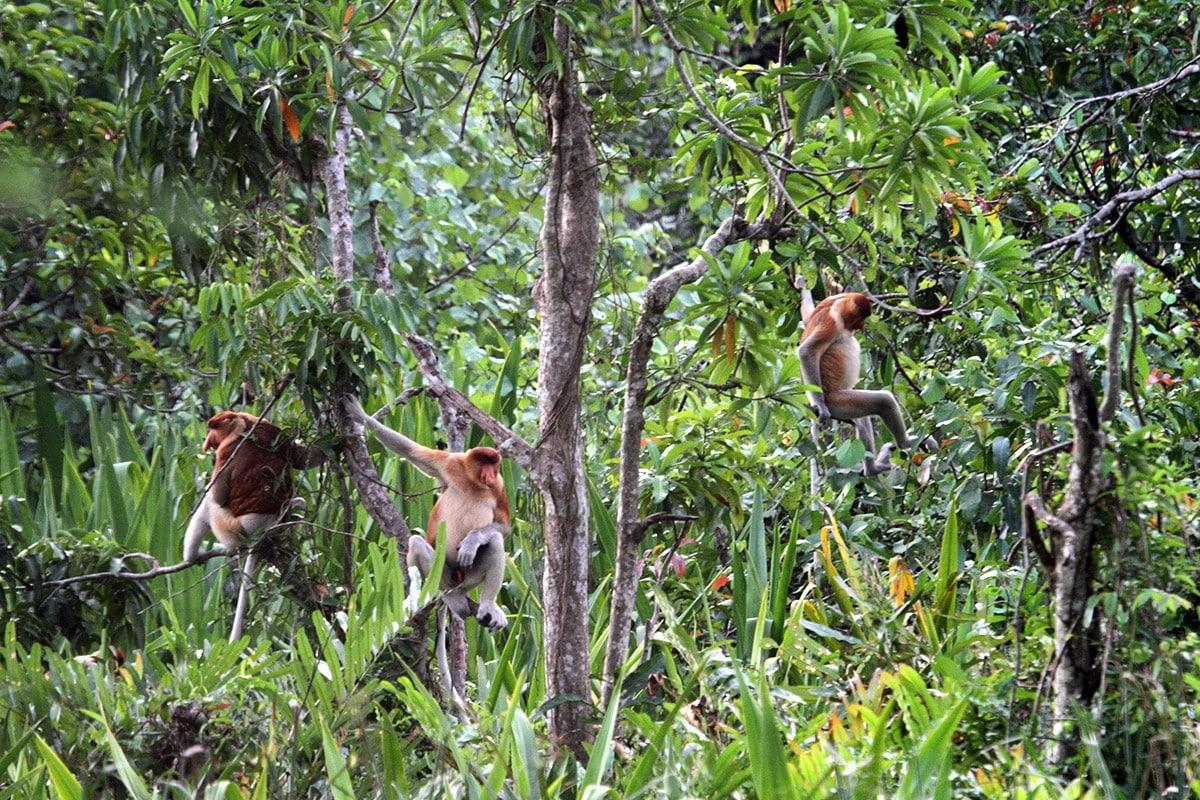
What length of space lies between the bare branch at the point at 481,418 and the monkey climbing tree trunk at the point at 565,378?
0.05 meters

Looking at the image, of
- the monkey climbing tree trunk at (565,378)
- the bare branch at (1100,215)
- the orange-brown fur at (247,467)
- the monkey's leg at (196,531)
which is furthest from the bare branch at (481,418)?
the bare branch at (1100,215)

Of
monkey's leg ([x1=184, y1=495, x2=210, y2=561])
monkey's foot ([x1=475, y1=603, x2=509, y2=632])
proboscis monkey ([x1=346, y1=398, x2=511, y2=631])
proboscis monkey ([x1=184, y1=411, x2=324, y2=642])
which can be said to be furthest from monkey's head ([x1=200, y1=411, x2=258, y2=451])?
monkey's foot ([x1=475, y1=603, x2=509, y2=632])

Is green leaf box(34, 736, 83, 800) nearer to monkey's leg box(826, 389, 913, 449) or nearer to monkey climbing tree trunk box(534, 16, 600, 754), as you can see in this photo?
monkey climbing tree trunk box(534, 16, 600, 754)

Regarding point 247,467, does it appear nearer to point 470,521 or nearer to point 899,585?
point 470,521

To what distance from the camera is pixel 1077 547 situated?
2.58 m

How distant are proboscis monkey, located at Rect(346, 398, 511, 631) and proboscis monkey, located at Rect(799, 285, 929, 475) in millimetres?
1075

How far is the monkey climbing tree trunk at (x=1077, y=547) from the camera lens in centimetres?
248

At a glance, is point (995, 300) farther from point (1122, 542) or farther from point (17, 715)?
point (17, 715)

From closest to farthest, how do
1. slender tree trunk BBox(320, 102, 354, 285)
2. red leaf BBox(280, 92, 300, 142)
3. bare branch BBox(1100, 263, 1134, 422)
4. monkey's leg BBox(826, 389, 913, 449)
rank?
bare branch BBox(1100, 263, 1134, 422), red leaf BBox(280, 92, 300, 142), slender tree trunk BBox(320, 102, 354, 285), monkey's leg BBox(826, 389, 913, 449)

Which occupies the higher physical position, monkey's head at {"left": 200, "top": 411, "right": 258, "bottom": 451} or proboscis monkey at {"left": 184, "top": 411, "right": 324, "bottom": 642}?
monkey's head at {"left": 200, "top": 411, "right": 258, "bottom": 451}

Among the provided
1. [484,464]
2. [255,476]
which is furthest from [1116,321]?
[255,476]

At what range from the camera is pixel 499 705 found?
13.6 feet

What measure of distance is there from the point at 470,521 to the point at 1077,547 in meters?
2.03

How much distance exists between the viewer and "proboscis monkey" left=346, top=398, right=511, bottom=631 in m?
4.04
